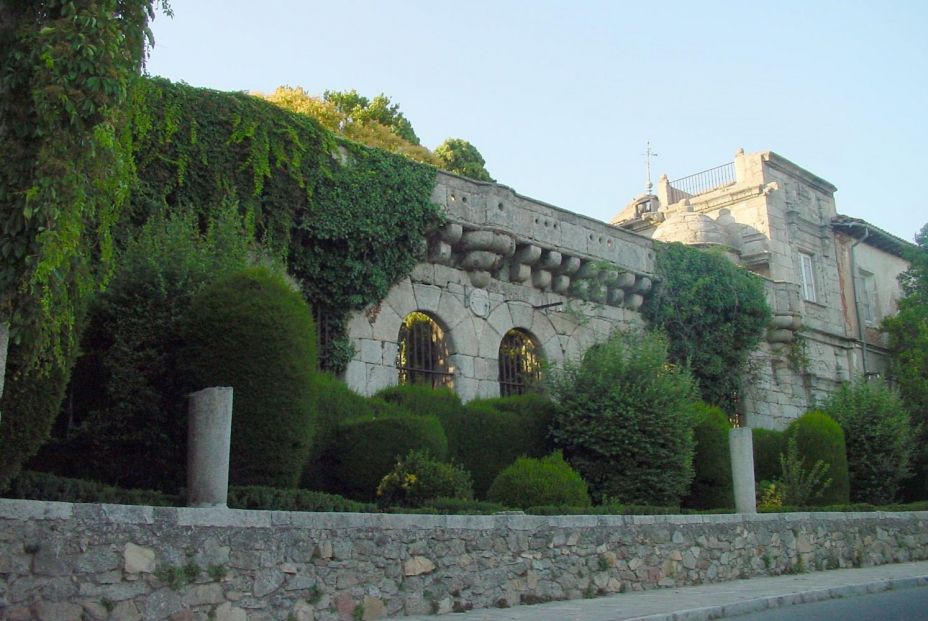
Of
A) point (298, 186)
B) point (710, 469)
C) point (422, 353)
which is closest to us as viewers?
point (298, 186)

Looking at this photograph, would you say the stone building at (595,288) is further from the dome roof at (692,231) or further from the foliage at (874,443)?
the foliage at (874,443)

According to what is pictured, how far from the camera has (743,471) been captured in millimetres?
13500

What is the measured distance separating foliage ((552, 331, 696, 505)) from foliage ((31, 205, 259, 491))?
5.86 metres

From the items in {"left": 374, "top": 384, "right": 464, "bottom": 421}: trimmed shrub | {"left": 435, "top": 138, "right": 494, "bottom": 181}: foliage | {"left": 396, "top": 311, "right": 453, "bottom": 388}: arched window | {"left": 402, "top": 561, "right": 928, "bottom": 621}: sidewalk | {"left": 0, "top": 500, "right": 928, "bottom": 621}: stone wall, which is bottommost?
{"left": 402, "top": 561, "right": 928, "bottom": 621}: sidewalk

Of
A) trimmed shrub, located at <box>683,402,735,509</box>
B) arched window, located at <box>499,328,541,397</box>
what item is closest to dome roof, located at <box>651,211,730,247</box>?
arched window, located at <box>499,328,541,397</box>

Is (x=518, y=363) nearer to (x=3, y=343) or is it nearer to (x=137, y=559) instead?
(x=137, y=559)

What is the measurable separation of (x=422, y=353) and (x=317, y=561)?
7.77 metres

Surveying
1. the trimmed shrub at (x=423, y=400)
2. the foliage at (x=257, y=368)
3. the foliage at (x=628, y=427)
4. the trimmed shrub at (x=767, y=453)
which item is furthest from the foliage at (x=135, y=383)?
the trimmed shrub at (x=767, y=453)

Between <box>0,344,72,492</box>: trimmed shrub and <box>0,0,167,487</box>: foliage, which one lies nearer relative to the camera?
→ <box>0,0,167,487</box>: foliage

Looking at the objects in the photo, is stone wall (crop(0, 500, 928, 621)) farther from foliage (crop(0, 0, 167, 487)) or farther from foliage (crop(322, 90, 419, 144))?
foliage (crop(322, 90, 419, 144))

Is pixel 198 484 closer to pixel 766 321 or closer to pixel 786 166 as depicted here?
pixel 766 321

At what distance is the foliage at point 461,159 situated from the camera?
28.5 metres

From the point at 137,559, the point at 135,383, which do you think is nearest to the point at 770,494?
the point at 135,383

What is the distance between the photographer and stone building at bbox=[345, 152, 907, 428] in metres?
15.5
